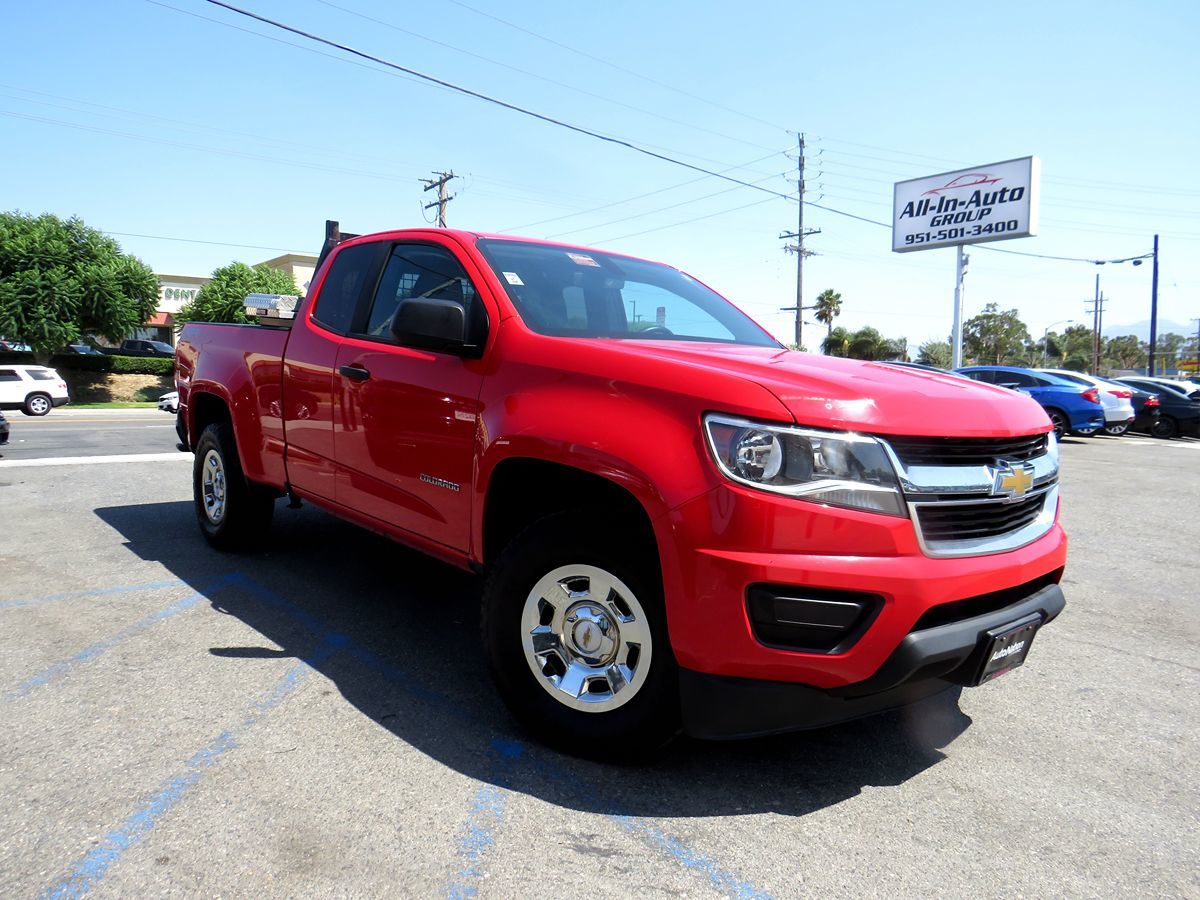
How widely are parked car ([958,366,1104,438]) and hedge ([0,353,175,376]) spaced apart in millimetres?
35766

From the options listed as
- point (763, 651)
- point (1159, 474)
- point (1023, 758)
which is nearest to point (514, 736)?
point (763, 651)

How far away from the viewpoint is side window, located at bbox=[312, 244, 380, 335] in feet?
13.6

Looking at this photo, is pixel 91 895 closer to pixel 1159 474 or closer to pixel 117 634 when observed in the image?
pixel 117 634

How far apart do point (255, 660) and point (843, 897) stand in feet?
8.75

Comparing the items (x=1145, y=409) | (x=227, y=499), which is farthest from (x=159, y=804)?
(x=1145, y=409)

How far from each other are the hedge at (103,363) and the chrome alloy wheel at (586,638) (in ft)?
126

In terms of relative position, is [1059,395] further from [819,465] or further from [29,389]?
[29,389]

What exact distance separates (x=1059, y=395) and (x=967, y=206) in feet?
52.6

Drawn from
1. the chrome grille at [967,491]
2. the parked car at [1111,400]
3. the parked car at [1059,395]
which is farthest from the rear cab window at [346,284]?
the parked car at [1111,400]

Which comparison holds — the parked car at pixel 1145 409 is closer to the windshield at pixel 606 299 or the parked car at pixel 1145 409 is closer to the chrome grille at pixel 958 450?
the windshield at pixel 606 299

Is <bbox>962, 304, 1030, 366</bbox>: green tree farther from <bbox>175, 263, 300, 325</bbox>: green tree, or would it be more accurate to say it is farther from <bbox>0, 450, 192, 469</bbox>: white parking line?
<bbox>0, 450, 192, 469</bbox>: white parking line

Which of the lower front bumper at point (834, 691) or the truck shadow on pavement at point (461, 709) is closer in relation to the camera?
the lower front bumper at point (834, 691)

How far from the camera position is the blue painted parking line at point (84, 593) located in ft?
14.3

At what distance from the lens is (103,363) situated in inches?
1436
